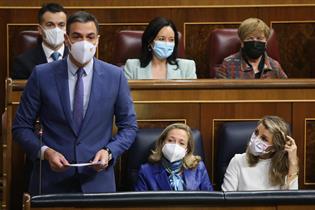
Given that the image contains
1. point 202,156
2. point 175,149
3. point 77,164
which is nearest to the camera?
point 77,164

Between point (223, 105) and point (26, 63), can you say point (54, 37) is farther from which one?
point (223, 105)

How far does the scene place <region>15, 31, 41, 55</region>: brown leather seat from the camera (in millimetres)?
3785

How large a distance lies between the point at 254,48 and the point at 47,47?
881mm

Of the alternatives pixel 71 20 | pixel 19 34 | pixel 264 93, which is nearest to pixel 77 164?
pixel 71 20

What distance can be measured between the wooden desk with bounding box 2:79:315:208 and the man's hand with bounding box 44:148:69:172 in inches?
26.8

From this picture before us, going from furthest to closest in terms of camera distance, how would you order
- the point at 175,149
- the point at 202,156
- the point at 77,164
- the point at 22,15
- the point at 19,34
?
the point at 22,15, the point at 19,34, the point at 202,156, the point at 175,149, the point at 77,164

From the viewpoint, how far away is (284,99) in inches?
126

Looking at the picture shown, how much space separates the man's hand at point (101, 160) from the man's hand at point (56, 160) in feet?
0.29

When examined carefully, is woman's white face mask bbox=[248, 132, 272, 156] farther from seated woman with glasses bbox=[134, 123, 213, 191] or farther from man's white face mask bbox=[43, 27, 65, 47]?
man's white face mask bbox=[43, 27, 65, 47]

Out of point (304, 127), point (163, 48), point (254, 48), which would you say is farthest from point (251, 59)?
point (304, 127)

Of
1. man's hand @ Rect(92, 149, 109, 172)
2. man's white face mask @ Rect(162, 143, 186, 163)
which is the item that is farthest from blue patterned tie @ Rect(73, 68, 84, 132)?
man's white face mask @ Rect(162, 143, 186, 163)

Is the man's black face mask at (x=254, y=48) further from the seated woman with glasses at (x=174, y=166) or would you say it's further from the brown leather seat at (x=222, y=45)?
the seated woman with glasses at (x=174, y=166)

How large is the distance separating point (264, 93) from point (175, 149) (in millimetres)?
511

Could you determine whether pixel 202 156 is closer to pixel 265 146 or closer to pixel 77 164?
pixel 265 146
